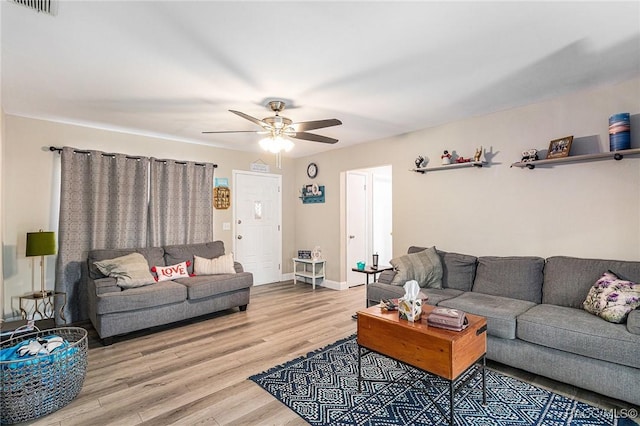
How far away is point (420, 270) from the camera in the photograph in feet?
12.0

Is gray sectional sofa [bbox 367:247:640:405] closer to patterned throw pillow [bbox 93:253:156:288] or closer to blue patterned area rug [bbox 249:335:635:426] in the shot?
blue patterned area rug [bbox 249:335:635:426]

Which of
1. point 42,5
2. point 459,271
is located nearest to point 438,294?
point 459,271

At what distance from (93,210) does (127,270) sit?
1085 millimetres

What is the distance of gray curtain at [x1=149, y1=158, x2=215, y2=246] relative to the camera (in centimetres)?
464

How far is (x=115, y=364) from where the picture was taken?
113 inches

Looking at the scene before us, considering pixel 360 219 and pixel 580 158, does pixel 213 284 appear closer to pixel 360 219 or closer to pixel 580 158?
pixel 360 219

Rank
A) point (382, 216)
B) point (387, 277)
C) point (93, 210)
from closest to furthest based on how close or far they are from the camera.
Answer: point (387, 277) < point (93, 210) < point (382, 216)

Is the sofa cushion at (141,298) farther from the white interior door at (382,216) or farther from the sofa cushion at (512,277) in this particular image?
the white interior door at (382,216)

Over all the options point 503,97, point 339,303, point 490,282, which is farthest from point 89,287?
point 503,97

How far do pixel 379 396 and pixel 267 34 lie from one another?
264 cm

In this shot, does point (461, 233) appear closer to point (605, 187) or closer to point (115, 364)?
point (605, 187)

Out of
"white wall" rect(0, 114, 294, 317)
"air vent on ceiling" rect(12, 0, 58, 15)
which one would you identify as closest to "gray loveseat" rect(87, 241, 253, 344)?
"white wall" rect(0, 114, 294, 317)

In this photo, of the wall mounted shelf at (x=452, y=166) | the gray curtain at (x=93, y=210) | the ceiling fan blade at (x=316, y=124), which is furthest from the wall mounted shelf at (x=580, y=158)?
the gray curtain at (x=93, y=210)

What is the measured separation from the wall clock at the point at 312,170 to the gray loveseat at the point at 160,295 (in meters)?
2.34
